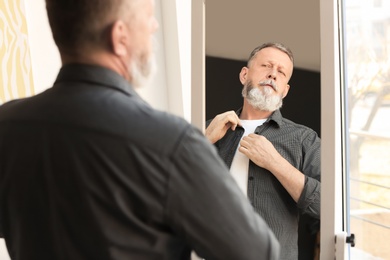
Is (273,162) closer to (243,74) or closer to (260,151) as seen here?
(260,151)

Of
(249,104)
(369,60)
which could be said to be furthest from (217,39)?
(369,60)

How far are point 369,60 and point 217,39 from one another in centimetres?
509

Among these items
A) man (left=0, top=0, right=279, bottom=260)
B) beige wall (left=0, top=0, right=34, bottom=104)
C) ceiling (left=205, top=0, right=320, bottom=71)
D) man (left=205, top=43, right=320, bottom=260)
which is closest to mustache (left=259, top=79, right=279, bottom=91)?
man (left=205, top=43, right=320, bottom=260)

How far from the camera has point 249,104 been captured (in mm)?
2430

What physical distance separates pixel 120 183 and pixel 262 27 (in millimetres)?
1466

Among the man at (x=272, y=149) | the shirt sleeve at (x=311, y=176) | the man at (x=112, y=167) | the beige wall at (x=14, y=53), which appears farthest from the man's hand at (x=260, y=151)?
the man at (x=112, y=167)

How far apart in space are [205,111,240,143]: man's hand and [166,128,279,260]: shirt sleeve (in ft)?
4.45

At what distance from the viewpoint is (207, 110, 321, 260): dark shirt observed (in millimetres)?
2260

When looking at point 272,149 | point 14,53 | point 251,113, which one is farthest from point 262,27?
point 14,53

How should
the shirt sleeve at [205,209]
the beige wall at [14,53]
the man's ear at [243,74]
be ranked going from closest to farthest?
the shirt sleeve at [205,209] < the man's ear at [243,74] < the beige wall at [14,53]

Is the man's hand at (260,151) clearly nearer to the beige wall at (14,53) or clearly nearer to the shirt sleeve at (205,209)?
the beige wall at (14,53)

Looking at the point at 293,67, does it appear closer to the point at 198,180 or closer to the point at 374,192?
the point at 198,180

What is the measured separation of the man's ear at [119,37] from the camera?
1.13 meters

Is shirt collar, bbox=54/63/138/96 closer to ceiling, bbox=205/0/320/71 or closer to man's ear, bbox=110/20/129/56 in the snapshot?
man's ear, bbox=110/20/129/56
